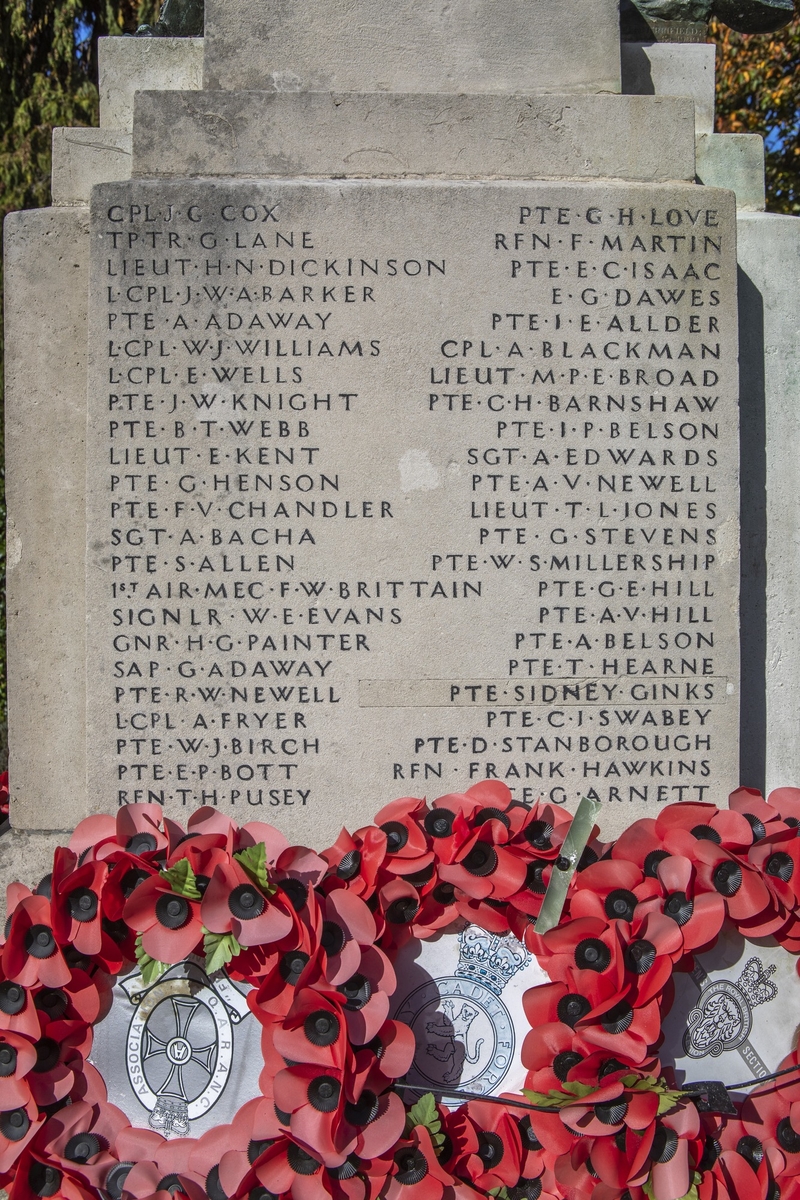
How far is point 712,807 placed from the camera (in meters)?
3.07

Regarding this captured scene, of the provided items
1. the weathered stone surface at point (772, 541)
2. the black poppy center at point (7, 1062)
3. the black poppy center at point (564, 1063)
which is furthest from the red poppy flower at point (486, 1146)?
the weathered stone surface at point (772, 541)

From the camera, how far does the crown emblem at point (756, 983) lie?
121 inches

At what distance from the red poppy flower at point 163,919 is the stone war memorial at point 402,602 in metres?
0.01

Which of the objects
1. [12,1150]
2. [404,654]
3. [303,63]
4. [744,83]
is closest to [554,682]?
[404,654]

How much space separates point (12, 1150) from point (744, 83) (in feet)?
40.9

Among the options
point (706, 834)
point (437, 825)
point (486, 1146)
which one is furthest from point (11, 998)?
point (706, 834)

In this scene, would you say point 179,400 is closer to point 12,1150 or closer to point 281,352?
point 281,352

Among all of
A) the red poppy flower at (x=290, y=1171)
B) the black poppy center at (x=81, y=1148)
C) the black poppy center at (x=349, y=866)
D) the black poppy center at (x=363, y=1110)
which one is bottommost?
the black poppy center at (x=81, y=1148)

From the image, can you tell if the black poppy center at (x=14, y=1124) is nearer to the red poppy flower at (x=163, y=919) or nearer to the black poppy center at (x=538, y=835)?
the red poppy flower at (x=163, y=919)

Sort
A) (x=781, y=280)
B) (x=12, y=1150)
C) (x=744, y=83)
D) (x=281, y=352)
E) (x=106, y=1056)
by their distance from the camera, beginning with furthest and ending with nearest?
1. (x=744, y=83)
2. (x=781, y=280)
3. (x=281, y=352)
4. (x=106, y=1056)
5. (x=12, y=1150)

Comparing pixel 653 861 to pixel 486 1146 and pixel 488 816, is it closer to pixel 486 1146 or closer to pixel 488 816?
pixel 488 816

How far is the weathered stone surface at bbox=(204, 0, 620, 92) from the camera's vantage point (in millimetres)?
3654

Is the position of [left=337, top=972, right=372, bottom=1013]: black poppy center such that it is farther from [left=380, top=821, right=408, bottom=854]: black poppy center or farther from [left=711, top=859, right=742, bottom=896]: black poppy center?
[left=711, top=859, right=742, bottom=896]: black poppy center

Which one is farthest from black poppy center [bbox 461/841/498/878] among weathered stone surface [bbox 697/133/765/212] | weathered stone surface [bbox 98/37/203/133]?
weathered stone surface [bbox 98/37/203/133]
